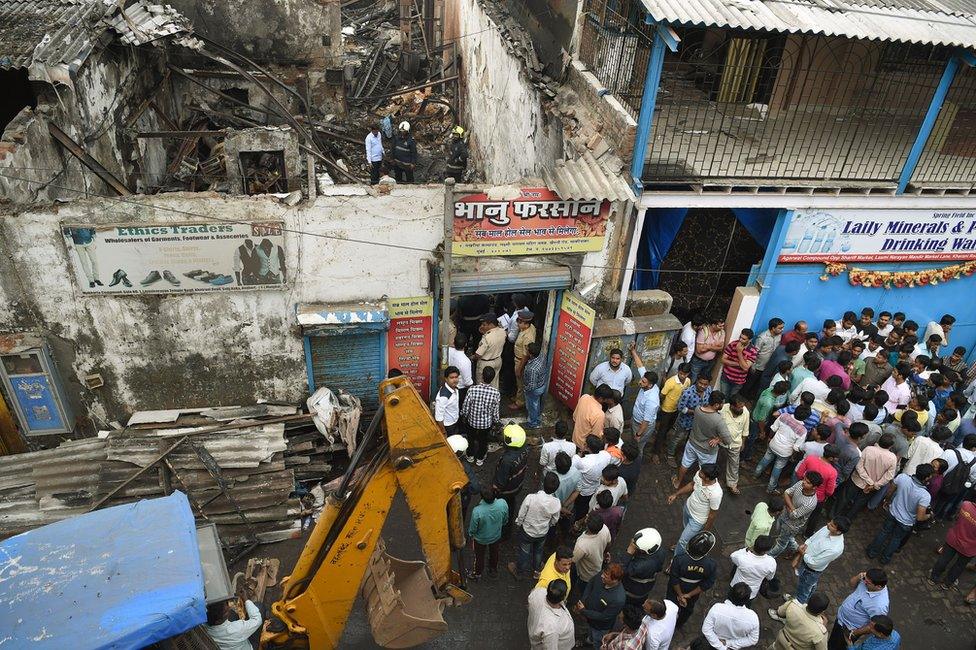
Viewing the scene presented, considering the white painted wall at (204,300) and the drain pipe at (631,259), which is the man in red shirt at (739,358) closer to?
the drain pipe at (631,259)

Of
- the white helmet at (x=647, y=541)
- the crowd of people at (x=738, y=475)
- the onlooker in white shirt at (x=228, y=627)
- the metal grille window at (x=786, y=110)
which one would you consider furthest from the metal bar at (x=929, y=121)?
the onlooker in white shirt at (x=228, y=627)

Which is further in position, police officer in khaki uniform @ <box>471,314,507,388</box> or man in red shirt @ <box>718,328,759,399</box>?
man in red shirt @ <box>718,328,759,399</box>

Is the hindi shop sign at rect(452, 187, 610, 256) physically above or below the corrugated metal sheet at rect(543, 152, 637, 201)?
below

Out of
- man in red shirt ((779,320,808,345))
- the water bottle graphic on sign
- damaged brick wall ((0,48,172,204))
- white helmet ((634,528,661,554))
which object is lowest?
man in red shirt ((779,320,808,345))

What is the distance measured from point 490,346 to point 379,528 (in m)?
4.06

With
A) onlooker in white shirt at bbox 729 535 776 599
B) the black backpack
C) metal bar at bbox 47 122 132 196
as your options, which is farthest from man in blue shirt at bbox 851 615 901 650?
metal bar at bbox 47 122 132 196

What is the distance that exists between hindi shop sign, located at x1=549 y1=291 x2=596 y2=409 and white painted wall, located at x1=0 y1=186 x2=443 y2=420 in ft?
6.89

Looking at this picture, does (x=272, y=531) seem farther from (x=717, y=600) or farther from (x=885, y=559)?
(x=885, y=559)

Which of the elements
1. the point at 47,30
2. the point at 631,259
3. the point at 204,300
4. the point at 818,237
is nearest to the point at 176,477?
the point at 204,300

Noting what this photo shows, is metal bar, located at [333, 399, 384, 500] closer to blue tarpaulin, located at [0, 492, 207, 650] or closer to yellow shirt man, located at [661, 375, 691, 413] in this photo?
blue tarpaulin, located at [0, 492, 207, 650]

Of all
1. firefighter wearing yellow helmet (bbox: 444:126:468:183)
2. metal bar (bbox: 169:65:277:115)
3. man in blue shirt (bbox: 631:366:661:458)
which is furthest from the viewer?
firefighter wearing yellow helmet (bbox: 444:126:468:183)

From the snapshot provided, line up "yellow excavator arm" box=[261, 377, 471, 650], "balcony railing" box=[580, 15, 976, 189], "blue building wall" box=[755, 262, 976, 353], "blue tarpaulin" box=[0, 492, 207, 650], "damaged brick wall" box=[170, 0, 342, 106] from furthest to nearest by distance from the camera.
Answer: "damaged brick wall" box=[170, 0, 342, 106], "blue building wall" box=[755, 262, 976, 353], "balcony railing" box=[580, 15, 976, 189], "yellow excavator arm" box=[261, 377, 471, 650], "blue tarpaulin" box=[0, 492, 207, 650]

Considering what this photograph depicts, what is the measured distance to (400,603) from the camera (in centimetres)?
622

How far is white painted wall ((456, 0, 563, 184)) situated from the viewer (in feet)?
37.1
